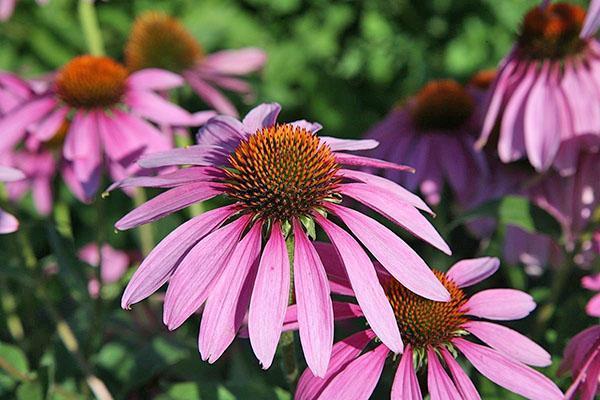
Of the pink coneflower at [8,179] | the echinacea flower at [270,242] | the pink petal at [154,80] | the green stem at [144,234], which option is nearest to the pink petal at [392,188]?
the echinacea flower at [270,242]

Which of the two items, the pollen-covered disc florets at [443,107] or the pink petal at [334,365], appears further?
the pollen-covered disc florets at [443,107]

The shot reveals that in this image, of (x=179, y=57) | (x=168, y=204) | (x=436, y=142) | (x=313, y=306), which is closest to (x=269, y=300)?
(x=313, y=306)

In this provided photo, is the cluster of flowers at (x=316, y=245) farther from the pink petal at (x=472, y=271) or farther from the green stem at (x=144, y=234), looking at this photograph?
the green stem at (x=144, y=234)

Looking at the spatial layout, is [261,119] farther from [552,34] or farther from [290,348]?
[552,34]

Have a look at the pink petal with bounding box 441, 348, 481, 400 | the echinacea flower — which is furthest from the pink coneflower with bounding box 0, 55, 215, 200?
the pink petal with bounding box 441, 348, 481, 400

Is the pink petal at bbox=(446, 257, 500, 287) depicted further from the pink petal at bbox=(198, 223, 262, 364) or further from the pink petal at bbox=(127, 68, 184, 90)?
the pink petal at bbox=(127, 68, 184, 90)

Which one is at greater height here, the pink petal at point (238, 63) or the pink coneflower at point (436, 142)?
the pink petal at point (238, 63)
